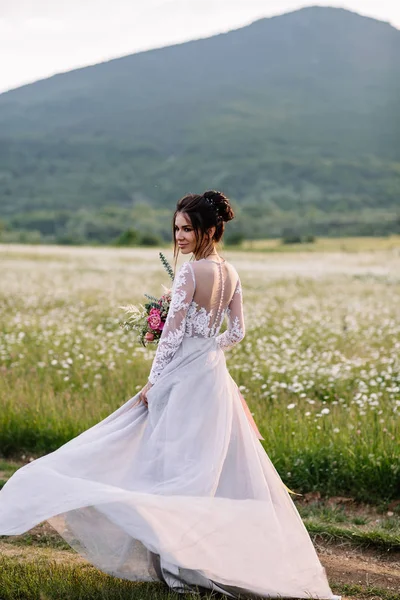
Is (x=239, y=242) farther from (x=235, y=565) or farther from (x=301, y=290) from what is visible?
(x=235, y=565)

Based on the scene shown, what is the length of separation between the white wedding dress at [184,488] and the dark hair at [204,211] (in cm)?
20

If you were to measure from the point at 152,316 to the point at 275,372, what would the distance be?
21.8 ft

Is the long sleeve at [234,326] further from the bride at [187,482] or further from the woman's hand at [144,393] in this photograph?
the woman's hand at [144,393]

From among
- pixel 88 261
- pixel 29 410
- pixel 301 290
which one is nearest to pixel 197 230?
pixel 29 410

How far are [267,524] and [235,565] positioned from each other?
1.24ft

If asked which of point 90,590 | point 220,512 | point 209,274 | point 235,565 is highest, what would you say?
point 209,274

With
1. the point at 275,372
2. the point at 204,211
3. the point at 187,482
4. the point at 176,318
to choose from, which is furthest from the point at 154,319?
the point at 275,372

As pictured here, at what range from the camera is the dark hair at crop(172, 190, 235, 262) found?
18.6ft

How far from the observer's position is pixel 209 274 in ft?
18.5

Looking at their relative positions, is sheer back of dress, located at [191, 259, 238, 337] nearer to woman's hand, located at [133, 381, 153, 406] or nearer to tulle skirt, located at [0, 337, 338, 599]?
tulle skirt, located at [0, 337, 338, 599]

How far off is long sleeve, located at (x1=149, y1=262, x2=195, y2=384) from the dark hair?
0.92 ft

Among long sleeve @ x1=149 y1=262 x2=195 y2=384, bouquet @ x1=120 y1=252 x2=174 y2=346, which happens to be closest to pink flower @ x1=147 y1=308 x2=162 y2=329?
bouquet @ x1=120 y1=252 x2=174 y2=346

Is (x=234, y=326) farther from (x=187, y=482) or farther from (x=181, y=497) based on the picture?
(x=181, y=497)

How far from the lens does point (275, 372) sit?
12.3m
